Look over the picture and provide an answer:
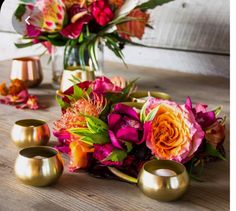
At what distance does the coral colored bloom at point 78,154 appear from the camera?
0.72m

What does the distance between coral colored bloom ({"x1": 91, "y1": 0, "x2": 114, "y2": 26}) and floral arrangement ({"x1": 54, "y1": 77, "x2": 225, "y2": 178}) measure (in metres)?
0.49

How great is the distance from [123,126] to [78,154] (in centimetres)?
9

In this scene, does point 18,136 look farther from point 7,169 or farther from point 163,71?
point 163,71

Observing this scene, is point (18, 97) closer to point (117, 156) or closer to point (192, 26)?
point (117, 156)

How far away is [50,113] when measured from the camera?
1080 millimetres

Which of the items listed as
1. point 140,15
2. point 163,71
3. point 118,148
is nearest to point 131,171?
point 118,148

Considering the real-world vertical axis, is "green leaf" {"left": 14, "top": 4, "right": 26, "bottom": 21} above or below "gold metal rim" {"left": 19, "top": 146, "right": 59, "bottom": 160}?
above

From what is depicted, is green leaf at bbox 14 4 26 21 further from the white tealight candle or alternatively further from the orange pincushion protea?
the white tealight candle

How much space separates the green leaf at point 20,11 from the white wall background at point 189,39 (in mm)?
461

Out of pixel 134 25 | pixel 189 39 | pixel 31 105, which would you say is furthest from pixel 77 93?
pixel 189 39

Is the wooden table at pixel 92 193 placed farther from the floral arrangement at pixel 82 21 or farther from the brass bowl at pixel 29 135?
the floral arrangement at pixel 82 21

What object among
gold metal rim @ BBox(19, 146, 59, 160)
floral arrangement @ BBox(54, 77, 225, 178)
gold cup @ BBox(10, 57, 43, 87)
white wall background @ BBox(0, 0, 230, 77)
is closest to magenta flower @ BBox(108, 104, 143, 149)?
floral arrangement @ BBox(54, 77, 225, 178)

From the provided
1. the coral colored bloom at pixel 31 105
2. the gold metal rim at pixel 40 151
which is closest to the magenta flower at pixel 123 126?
the gold metal rim at pixel 40 151

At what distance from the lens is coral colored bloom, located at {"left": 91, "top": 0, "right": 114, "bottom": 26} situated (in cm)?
121
